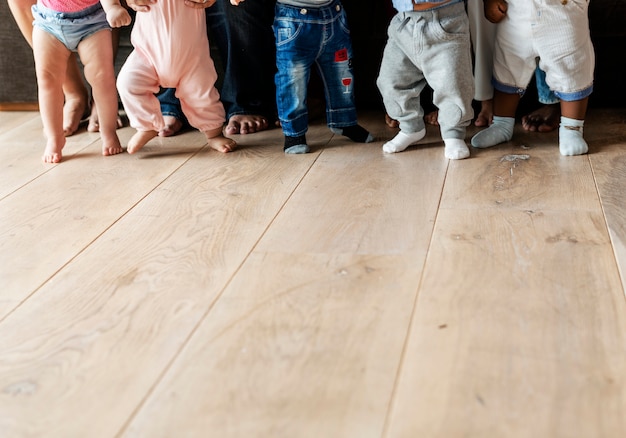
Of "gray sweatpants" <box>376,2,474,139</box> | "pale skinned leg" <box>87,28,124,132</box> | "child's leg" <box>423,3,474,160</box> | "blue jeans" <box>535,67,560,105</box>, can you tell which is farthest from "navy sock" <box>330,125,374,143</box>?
"pale skinned leg" <box>87,28,124,132</box>

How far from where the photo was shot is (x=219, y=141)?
6.46 ft

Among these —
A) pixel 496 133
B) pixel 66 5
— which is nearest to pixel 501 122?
pixel 496 133

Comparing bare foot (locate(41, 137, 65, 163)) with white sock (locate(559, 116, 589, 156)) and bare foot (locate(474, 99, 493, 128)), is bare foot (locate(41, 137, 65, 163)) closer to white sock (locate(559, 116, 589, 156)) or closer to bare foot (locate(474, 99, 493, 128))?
bare foot (locate(474, 99, 493, 128))

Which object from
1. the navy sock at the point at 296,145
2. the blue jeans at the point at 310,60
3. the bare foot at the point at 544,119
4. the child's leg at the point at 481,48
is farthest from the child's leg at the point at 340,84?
the bare foot at the point at 544,119

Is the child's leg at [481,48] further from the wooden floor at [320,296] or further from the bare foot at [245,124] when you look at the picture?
Result: the bare foot at [245,124]

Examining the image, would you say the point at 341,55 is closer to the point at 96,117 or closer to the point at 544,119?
the point at 544,119

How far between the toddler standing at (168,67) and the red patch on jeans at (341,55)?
31 centimetres

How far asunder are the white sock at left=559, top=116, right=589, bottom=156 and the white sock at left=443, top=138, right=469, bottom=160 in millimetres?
224

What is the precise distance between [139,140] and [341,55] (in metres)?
0.55

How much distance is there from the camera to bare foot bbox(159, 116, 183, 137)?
212 cm

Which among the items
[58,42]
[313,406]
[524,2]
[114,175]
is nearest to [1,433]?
[313,406]

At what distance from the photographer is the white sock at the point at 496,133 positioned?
74.0 inches

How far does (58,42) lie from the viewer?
191 centimetres

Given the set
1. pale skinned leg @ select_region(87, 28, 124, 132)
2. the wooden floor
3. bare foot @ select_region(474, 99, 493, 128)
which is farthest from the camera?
pale skinned leg @ select_region(87, 28, 124, 132)
